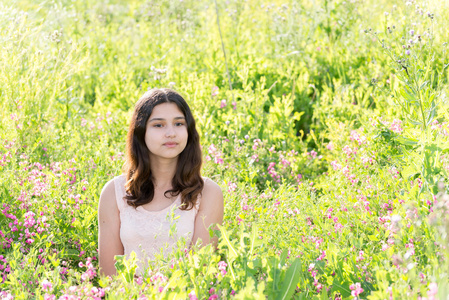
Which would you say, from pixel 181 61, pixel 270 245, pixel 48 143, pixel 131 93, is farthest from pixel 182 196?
pixel 181 61

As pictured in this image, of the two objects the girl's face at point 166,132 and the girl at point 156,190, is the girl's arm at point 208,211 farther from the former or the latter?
the girl's face at point 166,132

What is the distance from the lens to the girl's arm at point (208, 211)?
2.97 meters

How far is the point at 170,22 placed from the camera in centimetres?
732

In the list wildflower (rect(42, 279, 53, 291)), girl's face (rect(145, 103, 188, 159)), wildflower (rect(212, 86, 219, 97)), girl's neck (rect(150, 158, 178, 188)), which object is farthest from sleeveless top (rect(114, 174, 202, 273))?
wildflower (rect(212, 86, 219, 97))

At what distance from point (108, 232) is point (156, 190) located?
0.36m

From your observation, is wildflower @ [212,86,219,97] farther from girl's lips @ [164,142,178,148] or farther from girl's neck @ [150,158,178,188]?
girl's lips @ [164,142,178,148]

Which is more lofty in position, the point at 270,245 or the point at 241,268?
the point at 241,268

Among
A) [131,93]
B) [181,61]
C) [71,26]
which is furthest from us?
[71,26]

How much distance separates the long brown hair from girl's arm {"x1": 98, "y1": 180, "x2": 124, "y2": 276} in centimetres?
11

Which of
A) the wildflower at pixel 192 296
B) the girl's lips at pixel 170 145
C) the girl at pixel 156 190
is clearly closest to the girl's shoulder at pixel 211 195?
the girl at pixel 156 190

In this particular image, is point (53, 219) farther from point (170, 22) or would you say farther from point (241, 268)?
point (170, 22)

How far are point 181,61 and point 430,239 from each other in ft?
14.9

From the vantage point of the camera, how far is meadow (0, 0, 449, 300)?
2037mm

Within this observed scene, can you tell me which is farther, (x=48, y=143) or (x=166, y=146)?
(x=48, y=143)
